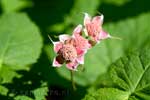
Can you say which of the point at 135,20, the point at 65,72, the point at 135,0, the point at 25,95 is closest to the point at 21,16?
the point at 65,72

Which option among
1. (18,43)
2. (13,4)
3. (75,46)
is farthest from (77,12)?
(75,46)

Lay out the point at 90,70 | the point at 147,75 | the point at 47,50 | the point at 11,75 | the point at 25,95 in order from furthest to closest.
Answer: the point at 47,50 < the point at 90,70 < the point at 11,75 < the point at 25,95 < the point at 147,75

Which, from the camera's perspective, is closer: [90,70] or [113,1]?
[90,70]

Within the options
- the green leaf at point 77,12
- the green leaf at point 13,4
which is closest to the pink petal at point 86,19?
the green leaf at point 77,12

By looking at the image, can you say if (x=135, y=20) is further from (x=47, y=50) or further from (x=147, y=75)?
(x=147, y=75)

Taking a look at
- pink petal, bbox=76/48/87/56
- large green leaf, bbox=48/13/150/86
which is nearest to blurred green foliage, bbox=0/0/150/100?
large green leaf, bbox=48/13/150/86

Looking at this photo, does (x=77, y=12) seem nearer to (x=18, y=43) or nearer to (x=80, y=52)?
(x=18, y=43)

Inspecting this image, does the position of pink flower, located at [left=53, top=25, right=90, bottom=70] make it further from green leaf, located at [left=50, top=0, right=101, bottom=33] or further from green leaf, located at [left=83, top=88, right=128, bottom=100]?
green leaf, located at [left=50, top=0, right=101, bottom=33]
